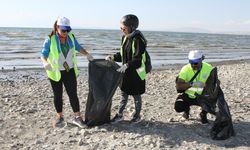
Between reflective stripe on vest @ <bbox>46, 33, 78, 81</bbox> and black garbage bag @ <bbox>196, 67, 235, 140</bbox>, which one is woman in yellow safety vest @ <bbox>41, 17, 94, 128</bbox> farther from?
black garbage bag @ <bbox>196, 67, 235, 140</bbox>

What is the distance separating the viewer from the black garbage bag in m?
6.18

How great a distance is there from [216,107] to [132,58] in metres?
1.53

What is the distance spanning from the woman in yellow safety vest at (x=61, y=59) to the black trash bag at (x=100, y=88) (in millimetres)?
237

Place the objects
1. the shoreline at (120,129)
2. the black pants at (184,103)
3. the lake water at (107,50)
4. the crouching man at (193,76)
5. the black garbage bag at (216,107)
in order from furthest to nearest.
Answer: the lake water at (107,50), the black pants at (184,103), the crouching man at (193,76), the black garbage bag at (216,107), the shoreline at (120,129)

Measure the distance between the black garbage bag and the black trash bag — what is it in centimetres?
141

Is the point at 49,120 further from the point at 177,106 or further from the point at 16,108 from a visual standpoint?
the point at 177,106

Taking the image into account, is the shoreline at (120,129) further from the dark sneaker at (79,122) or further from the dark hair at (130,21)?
the dark hair at (130,21)

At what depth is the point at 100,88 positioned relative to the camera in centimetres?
652

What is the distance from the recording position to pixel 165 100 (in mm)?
9094

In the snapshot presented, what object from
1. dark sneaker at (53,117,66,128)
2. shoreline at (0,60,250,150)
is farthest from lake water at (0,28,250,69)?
dark sneaker at (53,117,66,128)

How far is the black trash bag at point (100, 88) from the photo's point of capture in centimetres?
650

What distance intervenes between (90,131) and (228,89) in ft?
18.7

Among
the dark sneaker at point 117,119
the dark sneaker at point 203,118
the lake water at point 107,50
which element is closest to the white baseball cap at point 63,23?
the dark sneaker at point 117,119

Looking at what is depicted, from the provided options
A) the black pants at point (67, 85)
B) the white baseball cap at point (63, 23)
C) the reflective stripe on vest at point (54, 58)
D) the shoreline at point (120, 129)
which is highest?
the white baseball cap at point (63, 23)
